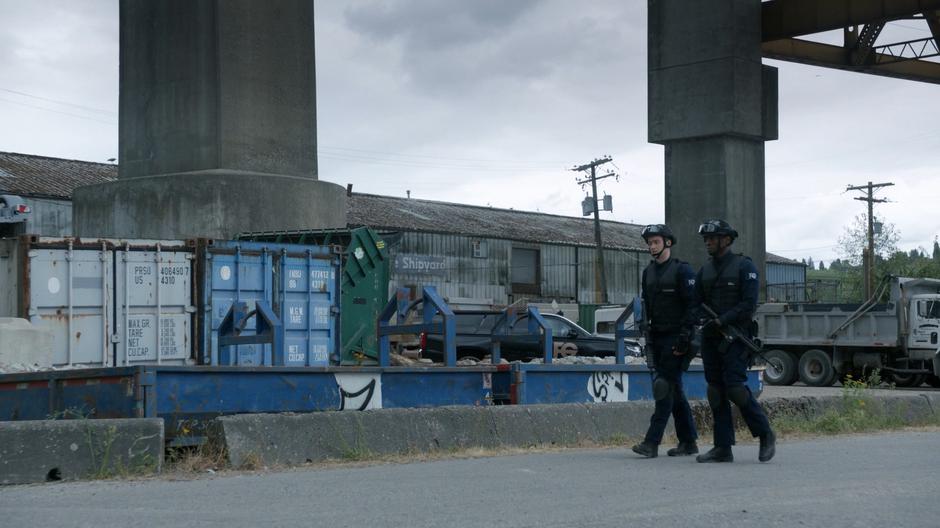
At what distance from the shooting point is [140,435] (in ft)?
27.6

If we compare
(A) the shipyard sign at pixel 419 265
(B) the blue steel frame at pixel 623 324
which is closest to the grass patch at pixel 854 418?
(B) the blue steel frame at pixel 623 324

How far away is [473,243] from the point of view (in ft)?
169

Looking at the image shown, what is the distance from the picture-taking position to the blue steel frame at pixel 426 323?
12539mm

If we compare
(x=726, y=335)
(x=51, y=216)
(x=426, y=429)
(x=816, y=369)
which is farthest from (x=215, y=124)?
(x=51, y=216)

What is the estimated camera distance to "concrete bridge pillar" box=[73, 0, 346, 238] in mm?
23062

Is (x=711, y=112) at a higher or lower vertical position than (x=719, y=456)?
higher

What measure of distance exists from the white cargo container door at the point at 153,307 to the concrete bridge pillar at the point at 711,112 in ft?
40.9

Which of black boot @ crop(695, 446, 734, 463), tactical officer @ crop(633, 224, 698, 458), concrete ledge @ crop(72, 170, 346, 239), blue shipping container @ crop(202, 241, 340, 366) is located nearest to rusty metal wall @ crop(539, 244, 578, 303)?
concrete ledge @ crop(72, 170, 346, 239)

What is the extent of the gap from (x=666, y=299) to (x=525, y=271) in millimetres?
44785

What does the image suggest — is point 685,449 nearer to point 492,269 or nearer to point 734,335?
point 734,335

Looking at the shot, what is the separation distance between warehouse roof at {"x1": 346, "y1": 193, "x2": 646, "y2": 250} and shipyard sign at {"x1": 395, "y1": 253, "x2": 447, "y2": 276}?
48.0 inches

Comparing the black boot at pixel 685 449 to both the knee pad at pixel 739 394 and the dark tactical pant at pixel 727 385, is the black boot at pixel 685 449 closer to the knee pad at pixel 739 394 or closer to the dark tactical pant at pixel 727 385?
the dark tactical pant at pixel 727 385

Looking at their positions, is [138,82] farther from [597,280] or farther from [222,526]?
[597,280]

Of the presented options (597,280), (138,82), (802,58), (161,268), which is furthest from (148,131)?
(597,280)
